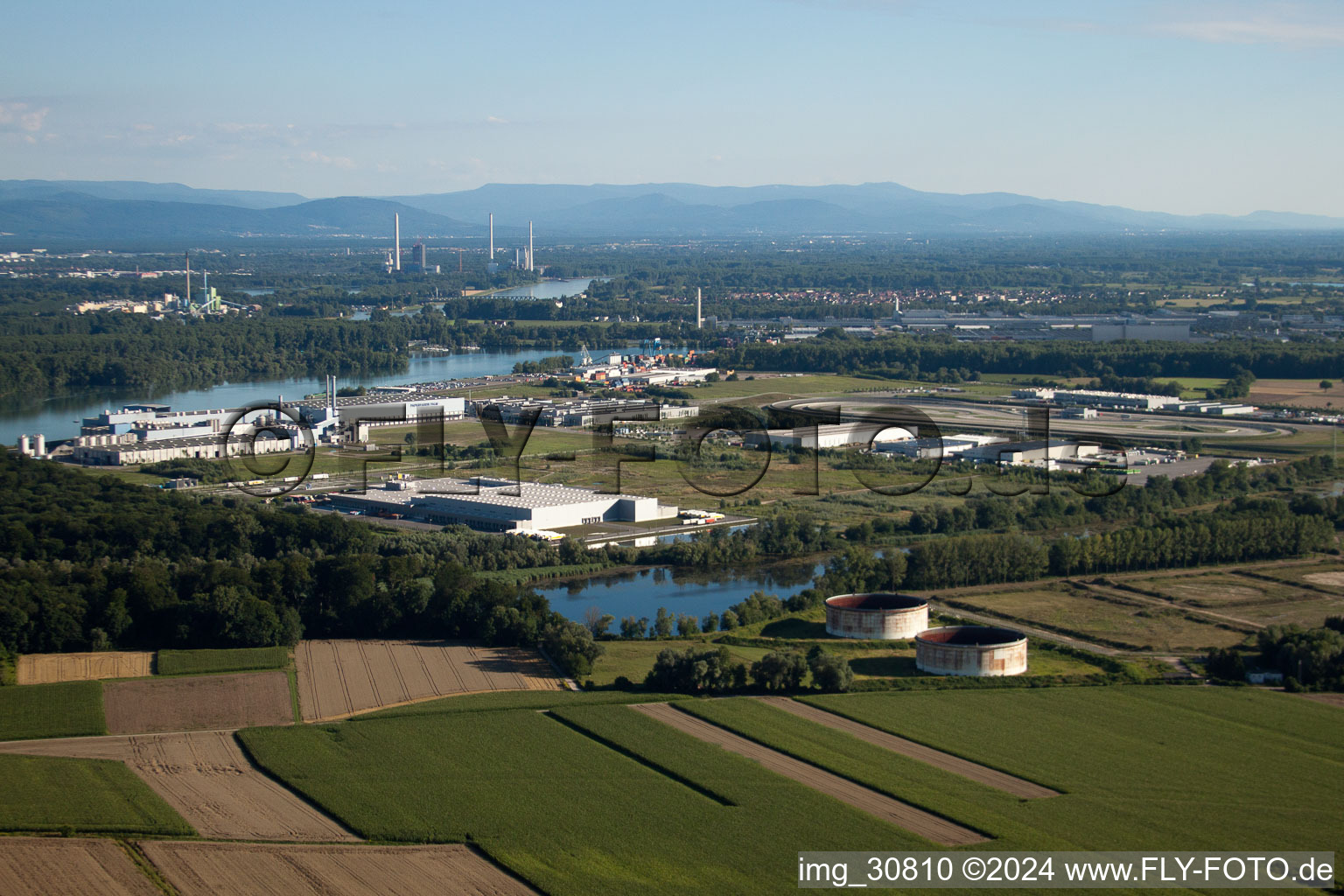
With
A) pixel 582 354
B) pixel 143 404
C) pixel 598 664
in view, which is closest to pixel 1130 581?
pixel 598 664

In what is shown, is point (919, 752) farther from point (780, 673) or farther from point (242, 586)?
point (242, 586)

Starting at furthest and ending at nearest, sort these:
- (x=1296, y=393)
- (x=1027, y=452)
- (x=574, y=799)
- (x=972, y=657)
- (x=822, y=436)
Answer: (x=1296, y=393) < (x=822, y=436) < (x=1027, y=452) < (x=972, y=657) < (x=574, y=799)

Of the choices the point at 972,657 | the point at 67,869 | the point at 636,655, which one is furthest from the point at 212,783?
the point at 972,657

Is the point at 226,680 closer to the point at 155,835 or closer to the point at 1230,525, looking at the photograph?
the point at 155,835

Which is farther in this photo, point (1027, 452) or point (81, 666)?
point (1027, 452)

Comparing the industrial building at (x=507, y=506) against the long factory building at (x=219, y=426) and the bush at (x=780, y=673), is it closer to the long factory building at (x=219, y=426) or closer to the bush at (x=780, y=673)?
the long factory building at (x=219, y=426)

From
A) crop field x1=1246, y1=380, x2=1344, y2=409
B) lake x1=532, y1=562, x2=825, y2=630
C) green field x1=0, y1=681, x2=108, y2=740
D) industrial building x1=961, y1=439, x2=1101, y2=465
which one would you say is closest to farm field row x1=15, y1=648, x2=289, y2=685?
green field x1=0, y1=681, x2=108, y2=740

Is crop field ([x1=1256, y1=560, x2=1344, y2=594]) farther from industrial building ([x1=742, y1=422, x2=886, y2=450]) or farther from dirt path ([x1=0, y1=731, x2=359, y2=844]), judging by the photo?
dirt path ([x1=0, y1=731, x2=359, y2=844])
